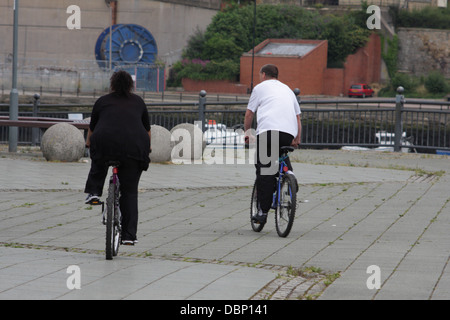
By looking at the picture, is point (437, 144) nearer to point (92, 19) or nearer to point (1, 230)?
point (1, 230)

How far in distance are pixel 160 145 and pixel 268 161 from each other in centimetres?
713

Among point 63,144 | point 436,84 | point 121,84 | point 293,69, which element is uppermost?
point 293,69

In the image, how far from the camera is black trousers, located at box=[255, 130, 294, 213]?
8742 millimetres

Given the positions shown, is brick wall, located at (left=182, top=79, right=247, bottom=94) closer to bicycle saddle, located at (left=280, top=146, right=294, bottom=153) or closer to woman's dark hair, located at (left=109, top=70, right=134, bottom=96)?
bicycle saddle, located at (left=280, top=146, right=294, bottom=153)

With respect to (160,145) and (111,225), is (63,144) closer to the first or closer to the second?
(160,145)

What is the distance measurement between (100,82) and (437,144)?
41.0 meters

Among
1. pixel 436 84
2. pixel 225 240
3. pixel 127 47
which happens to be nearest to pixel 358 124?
pixel 225 240

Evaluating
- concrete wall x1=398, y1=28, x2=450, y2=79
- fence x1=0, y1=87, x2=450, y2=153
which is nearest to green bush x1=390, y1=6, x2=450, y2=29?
concrete wall x1=398, y1=28, x2=450, y2=79

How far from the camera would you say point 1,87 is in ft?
189

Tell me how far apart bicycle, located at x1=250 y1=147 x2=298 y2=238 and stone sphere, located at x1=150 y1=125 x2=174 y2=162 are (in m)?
7.06

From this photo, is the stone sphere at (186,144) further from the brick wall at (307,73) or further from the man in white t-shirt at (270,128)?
the brick wall at (307,73)

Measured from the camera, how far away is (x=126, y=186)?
7367mm

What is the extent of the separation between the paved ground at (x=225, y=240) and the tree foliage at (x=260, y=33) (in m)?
47.3
